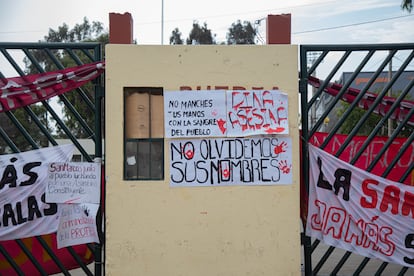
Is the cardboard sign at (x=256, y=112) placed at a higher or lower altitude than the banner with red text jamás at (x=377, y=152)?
higher

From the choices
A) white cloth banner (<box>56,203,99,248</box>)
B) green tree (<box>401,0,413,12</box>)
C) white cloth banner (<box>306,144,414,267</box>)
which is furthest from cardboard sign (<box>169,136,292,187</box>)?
green tree (<box>401,0,413,12</box>)

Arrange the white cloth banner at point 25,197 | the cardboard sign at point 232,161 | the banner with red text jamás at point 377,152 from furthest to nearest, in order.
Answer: the banner with red text jamás at point 377,152, the cardboard sign at point 232,161, the white cloth banner at point 25,197

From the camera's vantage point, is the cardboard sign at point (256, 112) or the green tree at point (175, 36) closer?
the cardboard sign at point (256, 112)

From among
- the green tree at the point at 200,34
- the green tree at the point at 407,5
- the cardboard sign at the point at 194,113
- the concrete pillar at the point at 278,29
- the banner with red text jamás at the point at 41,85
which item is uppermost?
the green tree at the point at 200,34

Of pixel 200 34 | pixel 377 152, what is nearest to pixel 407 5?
pixel 377 152

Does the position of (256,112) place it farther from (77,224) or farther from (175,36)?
(175,36)

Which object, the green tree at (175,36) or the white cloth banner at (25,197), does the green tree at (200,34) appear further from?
the white cloth banner at (25,197)

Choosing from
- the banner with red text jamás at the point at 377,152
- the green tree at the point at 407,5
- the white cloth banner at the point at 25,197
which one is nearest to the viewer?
the white cloth banner at the point at 25,197

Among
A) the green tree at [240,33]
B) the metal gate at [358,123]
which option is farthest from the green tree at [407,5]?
the green tree at [240,33]

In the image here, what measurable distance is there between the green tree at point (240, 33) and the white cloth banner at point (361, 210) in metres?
37.7

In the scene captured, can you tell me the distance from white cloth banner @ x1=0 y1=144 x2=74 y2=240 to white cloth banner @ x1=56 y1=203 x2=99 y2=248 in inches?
3.5

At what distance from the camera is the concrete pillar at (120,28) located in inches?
228

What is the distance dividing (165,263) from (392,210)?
9.11ft

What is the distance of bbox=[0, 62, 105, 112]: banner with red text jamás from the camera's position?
219 inches
